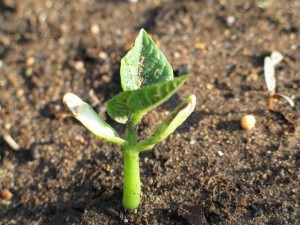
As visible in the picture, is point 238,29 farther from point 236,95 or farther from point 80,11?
point 80,11

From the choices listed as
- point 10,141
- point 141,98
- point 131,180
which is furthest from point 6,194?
point 141,98

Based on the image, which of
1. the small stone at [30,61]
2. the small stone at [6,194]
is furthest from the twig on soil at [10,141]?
the small stone at [30,61]

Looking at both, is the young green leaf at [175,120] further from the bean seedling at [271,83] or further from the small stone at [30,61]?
the small stone at [30,61]

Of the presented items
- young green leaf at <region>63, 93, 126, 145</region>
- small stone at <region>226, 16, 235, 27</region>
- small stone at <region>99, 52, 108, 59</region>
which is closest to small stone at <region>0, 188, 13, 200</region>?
young green leaf at <region>63, 93, 126, 145</region>

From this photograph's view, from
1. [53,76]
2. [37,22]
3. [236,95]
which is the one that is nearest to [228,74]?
[236,95]

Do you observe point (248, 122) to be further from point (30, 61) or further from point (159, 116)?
point (30, 61)

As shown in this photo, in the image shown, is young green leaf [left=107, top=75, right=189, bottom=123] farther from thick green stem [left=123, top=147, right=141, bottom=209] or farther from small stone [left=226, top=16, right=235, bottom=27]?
small stone [left=226, top=16, right=235, bottom=27]

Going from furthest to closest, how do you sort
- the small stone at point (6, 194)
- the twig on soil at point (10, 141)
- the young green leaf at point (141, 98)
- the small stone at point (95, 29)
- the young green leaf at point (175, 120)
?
the small stone at point (95, 29), the twig on soil at point (10, 141), the small stone at point (6, 194), the young green leaf at point (175, 120), the young green leaf at point (141, 98)
